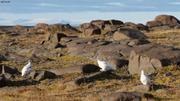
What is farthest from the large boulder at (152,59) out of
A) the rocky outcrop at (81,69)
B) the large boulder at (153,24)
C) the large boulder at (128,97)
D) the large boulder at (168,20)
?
the large boulder at (153,24)

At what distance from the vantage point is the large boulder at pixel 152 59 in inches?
1619

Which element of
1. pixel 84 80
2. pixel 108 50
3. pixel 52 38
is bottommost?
pixel 52 38

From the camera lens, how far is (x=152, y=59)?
4122 cm

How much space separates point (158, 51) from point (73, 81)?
10082mm

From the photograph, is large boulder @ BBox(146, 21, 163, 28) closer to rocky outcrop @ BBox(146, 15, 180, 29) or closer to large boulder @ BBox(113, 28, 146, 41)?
rocky outcrop @ BBox(146, 15, 180, 29)

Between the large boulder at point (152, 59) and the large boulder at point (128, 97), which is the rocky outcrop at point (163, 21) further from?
the large boulder at point (128, 97)

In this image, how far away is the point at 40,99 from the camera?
2820cm

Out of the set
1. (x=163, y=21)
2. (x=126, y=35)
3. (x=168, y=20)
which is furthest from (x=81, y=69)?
(x=168, y=20)

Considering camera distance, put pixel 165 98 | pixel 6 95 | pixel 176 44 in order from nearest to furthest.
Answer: pixel 165 98 < pixel 6 95 < pixel 176 44

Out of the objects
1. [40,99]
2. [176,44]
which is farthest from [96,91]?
[176,44]

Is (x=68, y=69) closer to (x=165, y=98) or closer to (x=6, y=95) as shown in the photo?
(x=6, y=95)

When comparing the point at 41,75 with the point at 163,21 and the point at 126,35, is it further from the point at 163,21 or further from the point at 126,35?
the point at 163,21

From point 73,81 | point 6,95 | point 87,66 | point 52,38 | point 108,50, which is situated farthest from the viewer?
point 52,38

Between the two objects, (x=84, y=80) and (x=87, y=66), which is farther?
(x=87, y=66)
